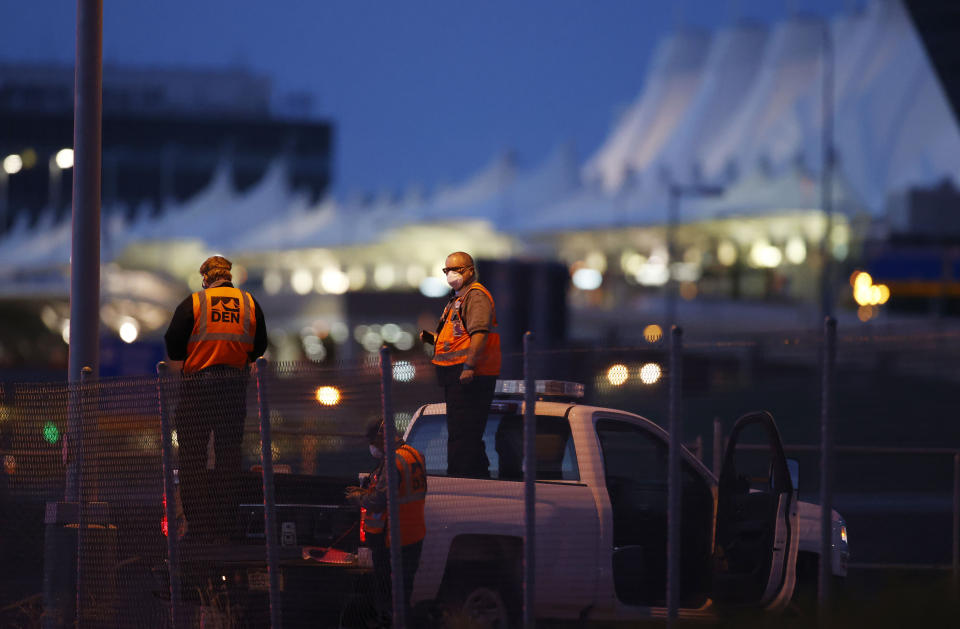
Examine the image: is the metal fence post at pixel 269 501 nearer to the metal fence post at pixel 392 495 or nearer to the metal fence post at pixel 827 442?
the metal fence post at pixel 392 495

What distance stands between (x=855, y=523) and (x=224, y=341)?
10.5 m

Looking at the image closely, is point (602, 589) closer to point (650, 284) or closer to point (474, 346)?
point (474, 346)

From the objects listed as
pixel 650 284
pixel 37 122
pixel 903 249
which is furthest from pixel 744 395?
pixel 37 122

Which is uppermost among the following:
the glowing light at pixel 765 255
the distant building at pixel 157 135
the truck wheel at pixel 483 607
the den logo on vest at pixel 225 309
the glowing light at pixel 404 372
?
the distant building at pixel 157 135

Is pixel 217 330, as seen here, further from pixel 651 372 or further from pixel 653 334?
pixel 653 334

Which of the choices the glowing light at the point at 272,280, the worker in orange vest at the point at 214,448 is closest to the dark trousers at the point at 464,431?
the worker in orange vest at the point at 214,448

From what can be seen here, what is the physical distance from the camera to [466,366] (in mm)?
8242

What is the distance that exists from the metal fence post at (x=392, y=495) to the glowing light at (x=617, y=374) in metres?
1.33

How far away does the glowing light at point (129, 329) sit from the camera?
60.1 meters

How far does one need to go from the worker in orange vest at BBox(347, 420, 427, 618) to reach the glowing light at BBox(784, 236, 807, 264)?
60382 millimetres

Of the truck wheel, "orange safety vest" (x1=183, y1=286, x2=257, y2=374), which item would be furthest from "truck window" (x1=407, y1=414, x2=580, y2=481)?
"orange safety vest" (x1=183, y1=286, x2=257, y2=374)

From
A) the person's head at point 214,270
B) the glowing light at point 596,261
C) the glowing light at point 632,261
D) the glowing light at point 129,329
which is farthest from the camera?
the glowing light at point 596,261

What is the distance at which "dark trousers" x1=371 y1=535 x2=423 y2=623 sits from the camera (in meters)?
7.83

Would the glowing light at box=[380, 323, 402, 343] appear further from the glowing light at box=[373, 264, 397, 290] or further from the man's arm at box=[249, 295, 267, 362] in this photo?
the man's arm at box=[249, 295, 267, 362]
